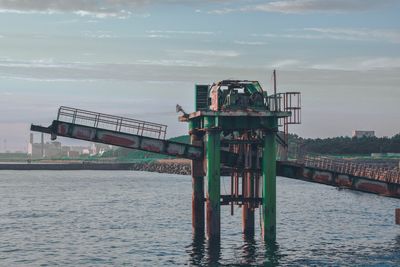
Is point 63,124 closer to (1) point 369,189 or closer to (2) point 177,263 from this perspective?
(2) point 177,263

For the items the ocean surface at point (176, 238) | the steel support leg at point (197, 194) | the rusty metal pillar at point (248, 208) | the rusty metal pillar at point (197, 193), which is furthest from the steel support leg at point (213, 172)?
the steel support leg at point (197, 194)

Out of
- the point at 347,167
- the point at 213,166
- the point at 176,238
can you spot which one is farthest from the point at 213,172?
the point at 347,167

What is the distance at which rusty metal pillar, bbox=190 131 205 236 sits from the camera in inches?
2016

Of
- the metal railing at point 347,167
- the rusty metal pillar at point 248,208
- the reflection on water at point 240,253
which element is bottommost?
the reflection on water at point 240,253

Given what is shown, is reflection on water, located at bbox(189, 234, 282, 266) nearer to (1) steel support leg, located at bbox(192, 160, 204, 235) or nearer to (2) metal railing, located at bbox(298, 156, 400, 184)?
(1) steel support leg, located at bbox(192, 160, 204, 235)

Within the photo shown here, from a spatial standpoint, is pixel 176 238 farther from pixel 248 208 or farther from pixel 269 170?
pixel 269 170

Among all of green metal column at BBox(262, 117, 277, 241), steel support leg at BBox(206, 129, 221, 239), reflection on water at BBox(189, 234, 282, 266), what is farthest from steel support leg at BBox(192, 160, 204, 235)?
green metal column at BBox(262, 117, 277, 241)

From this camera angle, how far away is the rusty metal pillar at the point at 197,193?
Result: 51.2 m

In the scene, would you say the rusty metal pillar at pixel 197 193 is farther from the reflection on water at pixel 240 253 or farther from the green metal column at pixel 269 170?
the green metal column at pixel 269 170

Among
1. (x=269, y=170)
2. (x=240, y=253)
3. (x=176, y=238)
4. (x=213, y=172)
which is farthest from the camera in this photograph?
(x=176, y=238)

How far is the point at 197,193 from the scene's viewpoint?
51.7 m

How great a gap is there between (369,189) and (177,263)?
16.0 meters

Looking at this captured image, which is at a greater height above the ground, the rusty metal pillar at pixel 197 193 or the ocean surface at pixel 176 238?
the rusty metal pillar at pixel 197 193

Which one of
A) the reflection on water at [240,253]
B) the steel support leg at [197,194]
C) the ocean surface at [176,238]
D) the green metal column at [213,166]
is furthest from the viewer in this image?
the steel support leg at [197,194]
